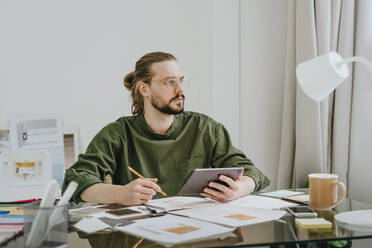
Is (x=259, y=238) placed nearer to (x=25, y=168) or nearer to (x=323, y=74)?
(x=323, y=74)

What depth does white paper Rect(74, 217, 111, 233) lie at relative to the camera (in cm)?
92

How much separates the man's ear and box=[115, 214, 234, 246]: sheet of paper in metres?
0.81

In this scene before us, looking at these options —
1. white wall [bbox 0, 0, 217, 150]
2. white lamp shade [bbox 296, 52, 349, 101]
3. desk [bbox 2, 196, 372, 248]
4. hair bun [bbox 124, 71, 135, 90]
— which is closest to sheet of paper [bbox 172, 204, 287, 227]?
desk [bbox 2, 196, 372, 248]

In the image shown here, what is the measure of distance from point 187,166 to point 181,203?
1.46 feet

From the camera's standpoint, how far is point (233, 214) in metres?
1.04

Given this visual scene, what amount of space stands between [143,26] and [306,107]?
1.05 metres

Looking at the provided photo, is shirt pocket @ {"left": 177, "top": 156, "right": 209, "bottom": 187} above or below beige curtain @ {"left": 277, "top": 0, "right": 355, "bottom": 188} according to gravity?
below

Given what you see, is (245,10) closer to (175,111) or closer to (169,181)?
(175,111)

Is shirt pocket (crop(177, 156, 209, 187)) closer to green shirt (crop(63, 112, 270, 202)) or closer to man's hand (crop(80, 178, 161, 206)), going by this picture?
green shirt (crop(63, 112, 270, 202))

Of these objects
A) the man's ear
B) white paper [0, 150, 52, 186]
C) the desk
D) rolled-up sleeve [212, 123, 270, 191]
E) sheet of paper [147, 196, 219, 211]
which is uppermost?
Answer: the man's ear

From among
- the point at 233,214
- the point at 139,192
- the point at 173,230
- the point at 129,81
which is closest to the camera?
the point at 173,230

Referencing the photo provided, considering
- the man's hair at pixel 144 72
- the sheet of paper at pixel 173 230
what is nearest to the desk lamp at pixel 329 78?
the sheet of paper at pixel 173 230

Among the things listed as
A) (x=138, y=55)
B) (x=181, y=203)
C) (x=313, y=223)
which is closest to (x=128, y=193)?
(x=181, y=203)

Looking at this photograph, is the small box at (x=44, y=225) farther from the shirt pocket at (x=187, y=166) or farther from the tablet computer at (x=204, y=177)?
the shirt pocket at (x=187, y=166)
